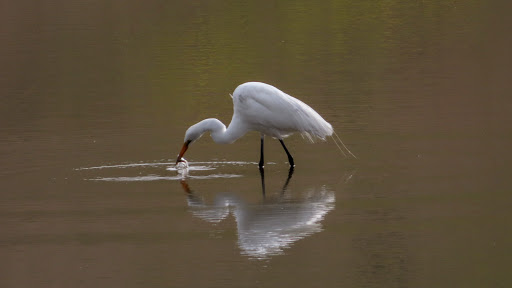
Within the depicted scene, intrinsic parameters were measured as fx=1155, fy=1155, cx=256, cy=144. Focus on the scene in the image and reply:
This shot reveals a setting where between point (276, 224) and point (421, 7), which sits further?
point (421, 7)

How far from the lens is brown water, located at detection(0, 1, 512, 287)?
8.57 metres

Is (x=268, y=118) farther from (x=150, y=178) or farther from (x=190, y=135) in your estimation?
(x=150, y=178)

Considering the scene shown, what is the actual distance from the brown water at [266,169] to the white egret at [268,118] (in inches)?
14.6

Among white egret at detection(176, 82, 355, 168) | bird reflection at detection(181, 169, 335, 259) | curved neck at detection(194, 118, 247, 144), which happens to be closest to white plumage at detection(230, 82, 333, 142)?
white egret at detection(176, 82, 355, 168)

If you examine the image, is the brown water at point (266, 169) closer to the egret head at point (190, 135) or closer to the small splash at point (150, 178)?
the small splash at point (150, 178)

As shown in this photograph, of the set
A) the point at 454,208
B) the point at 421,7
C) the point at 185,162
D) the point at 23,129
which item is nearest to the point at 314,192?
the point at 454,208

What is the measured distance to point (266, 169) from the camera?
12.7 m

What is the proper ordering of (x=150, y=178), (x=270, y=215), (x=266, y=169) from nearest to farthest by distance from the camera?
(x=270, y=215)
(x=150, y=178)
(x=266, y=169)

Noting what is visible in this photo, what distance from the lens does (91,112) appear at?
17.8 m

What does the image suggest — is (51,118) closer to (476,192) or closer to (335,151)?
(335,151)

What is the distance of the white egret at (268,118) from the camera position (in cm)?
1273

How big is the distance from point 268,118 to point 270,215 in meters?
2.74

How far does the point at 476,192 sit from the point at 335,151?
3.04 metres

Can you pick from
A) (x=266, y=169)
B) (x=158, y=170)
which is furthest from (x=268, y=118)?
(x=158, y=170)
